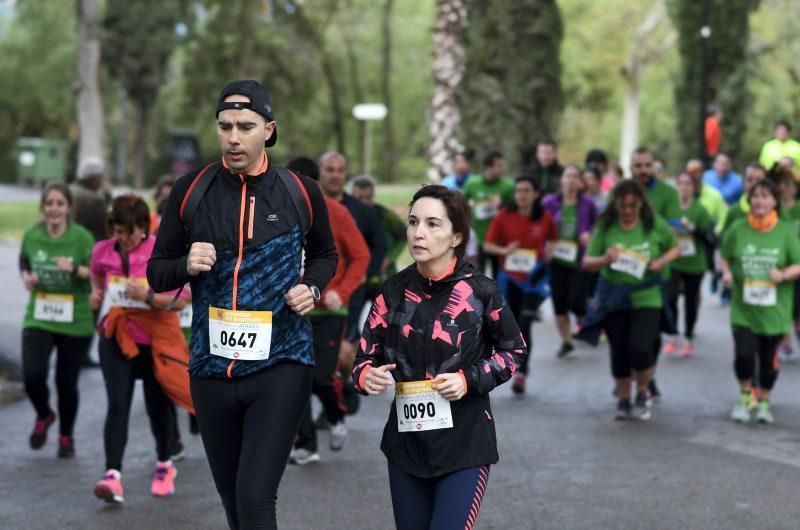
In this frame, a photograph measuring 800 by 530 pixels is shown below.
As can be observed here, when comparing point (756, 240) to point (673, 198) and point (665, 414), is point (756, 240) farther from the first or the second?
point (673, 198)

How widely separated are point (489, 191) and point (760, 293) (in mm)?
5157

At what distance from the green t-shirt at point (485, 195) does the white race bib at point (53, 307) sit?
6.55 m

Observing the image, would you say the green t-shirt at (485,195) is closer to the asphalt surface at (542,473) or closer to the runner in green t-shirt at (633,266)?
the asphalt surface at (542,473)

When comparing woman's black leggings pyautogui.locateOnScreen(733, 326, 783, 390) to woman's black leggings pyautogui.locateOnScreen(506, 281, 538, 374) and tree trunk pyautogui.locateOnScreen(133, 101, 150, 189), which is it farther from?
tree trunk pyautogui.locateOnScreen(133, 101, 150, 189)

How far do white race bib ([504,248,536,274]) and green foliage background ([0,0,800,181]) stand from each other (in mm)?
27015

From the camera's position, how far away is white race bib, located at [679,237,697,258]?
13391mm

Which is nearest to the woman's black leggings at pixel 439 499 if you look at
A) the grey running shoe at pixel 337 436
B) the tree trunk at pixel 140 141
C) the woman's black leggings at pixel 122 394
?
the woman's black leggings at pixel 122 394

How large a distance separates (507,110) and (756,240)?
12919 mm

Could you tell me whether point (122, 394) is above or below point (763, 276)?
below

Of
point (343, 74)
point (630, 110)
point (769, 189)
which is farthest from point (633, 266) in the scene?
point (343, 74)

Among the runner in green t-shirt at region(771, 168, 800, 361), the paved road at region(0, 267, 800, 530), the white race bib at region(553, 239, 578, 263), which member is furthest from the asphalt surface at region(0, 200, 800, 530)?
the white race bib at region(553, 239, 578, 263)

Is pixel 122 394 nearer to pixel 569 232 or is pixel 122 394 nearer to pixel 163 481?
pixel 163 481

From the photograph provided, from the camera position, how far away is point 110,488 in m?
7.38

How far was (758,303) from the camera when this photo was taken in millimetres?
9891
